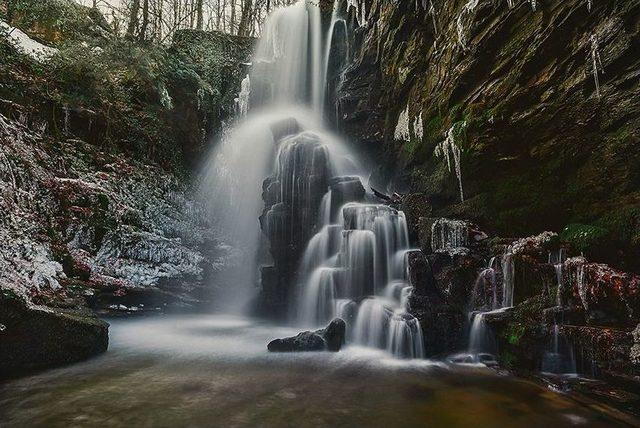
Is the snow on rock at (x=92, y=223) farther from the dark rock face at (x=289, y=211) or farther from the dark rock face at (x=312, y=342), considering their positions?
the dark rock face at (x=312, y=342)

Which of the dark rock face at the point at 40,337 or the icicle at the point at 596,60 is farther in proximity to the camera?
the icicle at the point at 596,60

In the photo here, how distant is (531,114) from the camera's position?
31.0ft

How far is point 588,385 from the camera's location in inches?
228

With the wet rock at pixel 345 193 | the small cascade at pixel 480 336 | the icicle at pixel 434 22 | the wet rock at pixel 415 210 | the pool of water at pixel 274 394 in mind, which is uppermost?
the icicle at pixel 434 22

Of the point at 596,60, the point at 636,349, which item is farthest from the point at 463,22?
the point at 636,349

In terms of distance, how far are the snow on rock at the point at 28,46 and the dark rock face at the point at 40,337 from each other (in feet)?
35.8

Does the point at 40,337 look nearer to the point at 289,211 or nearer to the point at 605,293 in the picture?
the point at 289,211

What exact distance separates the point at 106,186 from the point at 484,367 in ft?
44.4

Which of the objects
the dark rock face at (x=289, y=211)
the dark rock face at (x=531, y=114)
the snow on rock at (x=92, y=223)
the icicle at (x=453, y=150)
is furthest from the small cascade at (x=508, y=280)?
the snow on rock at (x=92, y=223)

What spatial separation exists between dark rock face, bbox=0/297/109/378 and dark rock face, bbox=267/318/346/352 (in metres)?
3.69

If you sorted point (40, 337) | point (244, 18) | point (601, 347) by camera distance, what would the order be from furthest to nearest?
point (244, 18), point (601, 347), point (40, 337)

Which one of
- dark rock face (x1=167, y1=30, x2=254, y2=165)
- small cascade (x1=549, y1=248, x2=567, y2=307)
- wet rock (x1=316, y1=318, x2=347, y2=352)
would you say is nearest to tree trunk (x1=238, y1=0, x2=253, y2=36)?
dark rock face (x1=167, y1=30, x2=254, y2=165)

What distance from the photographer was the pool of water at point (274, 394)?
4590 mm

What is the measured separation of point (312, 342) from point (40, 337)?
201 inches
